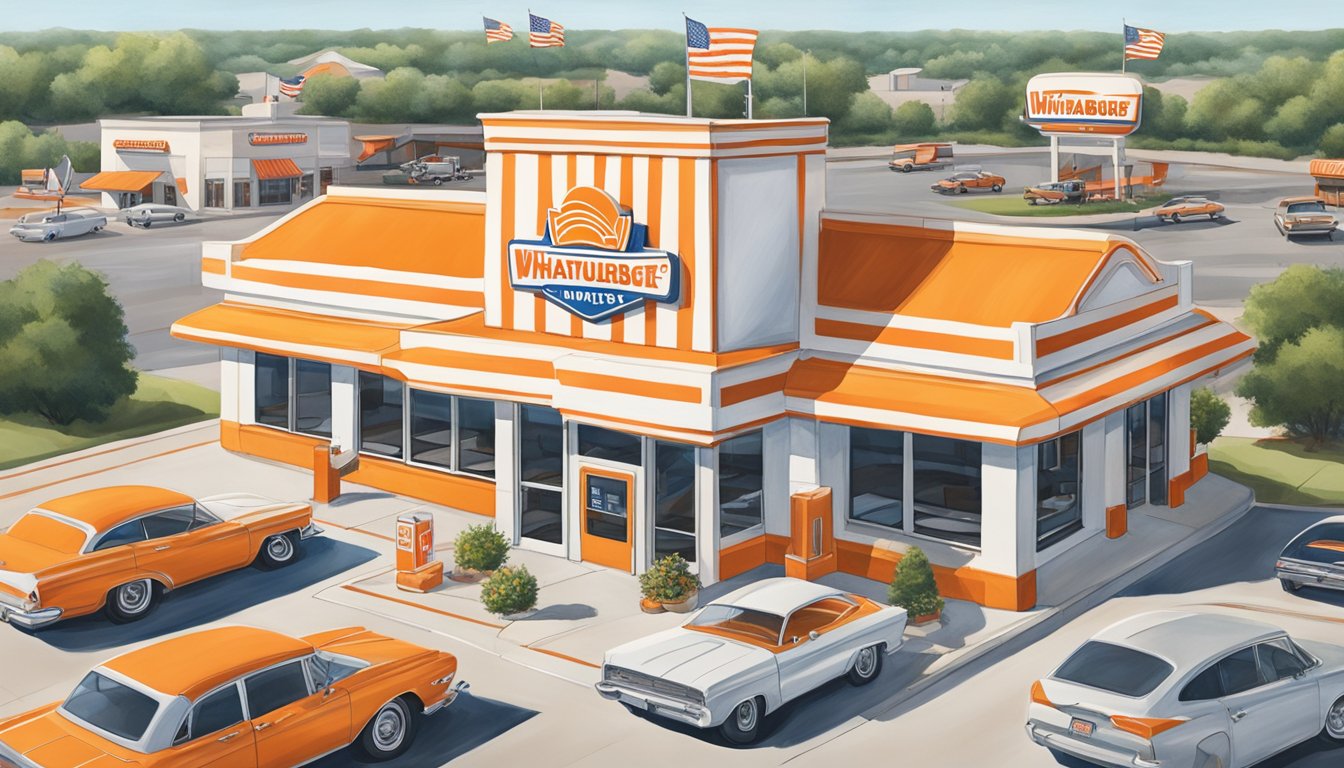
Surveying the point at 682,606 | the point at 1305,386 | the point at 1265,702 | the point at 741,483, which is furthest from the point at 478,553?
the point at 1305,386

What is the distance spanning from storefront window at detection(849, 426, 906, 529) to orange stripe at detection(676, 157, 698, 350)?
132 inches

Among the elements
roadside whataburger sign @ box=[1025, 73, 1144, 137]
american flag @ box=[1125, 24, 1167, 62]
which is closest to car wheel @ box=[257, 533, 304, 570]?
roadside whataburger sign @ box=[1025, 73, 1144, 137]

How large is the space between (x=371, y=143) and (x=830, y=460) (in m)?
102

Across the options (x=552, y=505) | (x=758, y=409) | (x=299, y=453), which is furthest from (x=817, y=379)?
(x=299, y=453)

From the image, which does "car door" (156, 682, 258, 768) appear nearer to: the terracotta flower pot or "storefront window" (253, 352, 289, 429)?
the terracotta flower pot

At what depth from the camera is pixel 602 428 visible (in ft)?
88.7

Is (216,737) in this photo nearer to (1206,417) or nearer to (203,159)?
(1206,417)

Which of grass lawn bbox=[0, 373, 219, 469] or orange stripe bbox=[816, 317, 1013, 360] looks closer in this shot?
orange stripe bbox=[816, 317, 1013, 360]

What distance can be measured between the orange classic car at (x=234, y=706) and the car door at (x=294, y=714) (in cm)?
1

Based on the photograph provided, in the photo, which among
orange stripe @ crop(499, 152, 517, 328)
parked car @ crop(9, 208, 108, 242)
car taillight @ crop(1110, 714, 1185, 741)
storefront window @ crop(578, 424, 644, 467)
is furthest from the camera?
parked car @ crop(9, 208, 108, 242)

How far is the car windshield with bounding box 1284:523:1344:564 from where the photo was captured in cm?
2547

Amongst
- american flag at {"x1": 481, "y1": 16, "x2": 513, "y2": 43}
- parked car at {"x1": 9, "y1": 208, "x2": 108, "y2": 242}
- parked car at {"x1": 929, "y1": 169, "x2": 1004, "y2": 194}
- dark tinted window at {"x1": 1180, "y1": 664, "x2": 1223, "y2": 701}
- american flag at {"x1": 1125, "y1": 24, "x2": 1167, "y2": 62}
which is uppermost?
american flag at {"x1": 1125, "y1": 24, "x2": 1167, "y2": 62}

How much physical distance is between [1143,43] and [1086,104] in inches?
211

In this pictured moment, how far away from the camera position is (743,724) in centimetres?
2020
